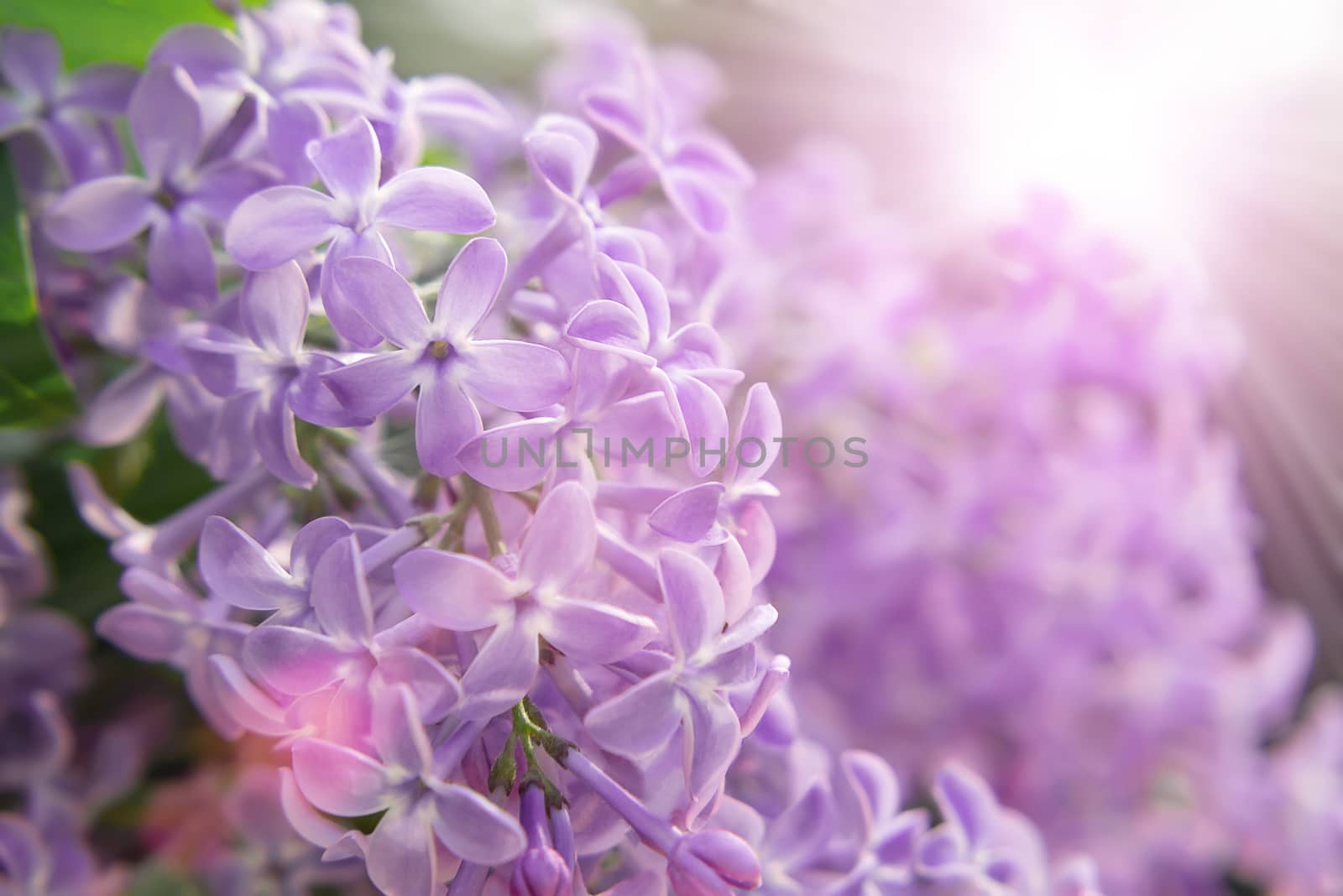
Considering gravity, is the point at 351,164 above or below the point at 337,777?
above

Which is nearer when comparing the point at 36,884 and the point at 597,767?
the point at 597,767

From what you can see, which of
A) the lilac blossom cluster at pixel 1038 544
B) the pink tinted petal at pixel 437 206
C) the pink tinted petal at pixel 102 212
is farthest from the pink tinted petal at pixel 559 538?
the lilac blossom cluster at pixel 1038 544

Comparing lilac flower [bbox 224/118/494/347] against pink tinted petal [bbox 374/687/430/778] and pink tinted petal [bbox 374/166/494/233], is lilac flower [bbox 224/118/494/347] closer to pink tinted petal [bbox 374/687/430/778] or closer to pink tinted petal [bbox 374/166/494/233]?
pink tinted petal [bbox 374/166/494/233]

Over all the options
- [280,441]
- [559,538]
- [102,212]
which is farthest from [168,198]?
[559,538]

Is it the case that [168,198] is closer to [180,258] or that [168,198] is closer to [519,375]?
[180,258]

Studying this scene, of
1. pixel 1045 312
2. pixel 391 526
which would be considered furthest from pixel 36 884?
pixel 1045 312

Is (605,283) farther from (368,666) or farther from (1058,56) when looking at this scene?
(1058,56)
